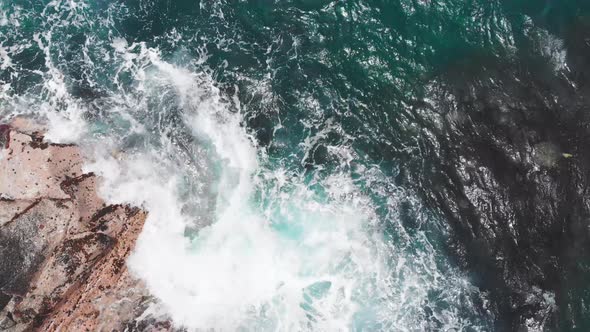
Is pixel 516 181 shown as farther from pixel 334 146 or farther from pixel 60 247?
pixel 60 247

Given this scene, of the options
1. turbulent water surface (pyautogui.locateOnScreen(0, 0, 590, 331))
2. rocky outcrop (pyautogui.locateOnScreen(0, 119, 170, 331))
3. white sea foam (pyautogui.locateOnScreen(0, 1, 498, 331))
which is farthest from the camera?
turbulent water surface (pyautogui.locateOnScreen(0, 0, 590, 331))

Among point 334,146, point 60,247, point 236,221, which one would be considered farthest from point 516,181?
point 60,247

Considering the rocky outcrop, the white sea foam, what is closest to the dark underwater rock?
the white sea foam

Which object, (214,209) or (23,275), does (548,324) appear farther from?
(23,275)

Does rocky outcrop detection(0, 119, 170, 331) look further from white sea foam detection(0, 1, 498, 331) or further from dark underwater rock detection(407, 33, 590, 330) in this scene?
dark underwater rock detection(407, 33, 590, 330)

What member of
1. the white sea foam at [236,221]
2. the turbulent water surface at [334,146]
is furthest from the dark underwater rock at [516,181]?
the white sea foam at [236,221]

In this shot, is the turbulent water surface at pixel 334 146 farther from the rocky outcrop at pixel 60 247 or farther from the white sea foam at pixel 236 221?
the rocky outcrop at pixel 60 247

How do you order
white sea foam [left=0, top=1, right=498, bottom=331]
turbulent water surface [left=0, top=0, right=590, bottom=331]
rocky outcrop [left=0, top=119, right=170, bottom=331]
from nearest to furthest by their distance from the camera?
rocky outcrop [left=0, top=119, right=170, bottom=331] → white sea foam [left=0, top=1, right=498, bottom=331] → turbulent water surface [left=0, top=0, right=590, bottom=331]

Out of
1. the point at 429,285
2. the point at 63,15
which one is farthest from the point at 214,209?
the point at 63,15

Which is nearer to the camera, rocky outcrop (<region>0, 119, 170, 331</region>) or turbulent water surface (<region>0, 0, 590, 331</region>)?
rocky outcrop (<region>0, 119, 170, 331</region>)
